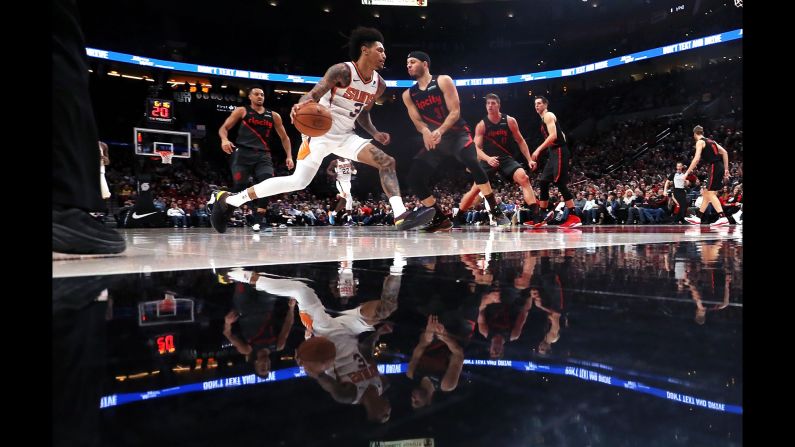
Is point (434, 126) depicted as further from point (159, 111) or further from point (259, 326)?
point (159, 111)

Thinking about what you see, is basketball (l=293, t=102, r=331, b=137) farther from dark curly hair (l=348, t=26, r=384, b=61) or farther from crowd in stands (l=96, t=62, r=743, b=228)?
crowd in stands (l=96, t=62, r=743, b=228)

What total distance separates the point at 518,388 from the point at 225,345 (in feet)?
1.22

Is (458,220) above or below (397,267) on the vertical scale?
above

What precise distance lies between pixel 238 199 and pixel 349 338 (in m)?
Result: 4.13

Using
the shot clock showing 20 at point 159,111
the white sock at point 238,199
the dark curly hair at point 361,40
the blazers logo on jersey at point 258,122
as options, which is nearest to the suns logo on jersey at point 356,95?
the dark curly hair at point 361,40

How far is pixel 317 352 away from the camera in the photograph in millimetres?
579

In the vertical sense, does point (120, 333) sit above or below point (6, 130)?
below

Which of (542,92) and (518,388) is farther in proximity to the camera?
(542,92)

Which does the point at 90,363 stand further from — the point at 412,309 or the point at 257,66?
the point at 257,66

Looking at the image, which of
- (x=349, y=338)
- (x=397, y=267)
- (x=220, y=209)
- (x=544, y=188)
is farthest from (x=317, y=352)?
(x=544, y=188)

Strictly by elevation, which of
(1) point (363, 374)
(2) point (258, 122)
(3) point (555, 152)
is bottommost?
(1) point (363, 374)

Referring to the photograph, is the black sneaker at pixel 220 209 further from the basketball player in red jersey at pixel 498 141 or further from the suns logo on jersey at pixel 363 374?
the suns logo on jersey at pixel 363 374

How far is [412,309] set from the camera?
33.2 inches
